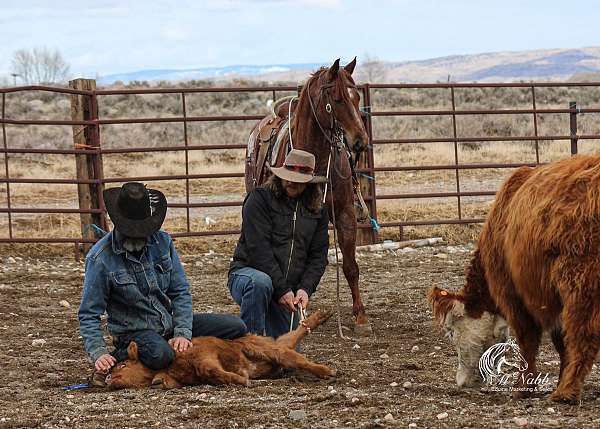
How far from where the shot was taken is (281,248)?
660 centimetres

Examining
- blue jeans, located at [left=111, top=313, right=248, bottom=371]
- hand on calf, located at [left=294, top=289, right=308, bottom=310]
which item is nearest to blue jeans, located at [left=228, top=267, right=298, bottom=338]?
hand on calf, located at [left=294, top=289, right=308, bottom=310]

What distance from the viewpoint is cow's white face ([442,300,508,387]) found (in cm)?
548

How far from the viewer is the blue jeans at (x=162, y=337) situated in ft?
18.5

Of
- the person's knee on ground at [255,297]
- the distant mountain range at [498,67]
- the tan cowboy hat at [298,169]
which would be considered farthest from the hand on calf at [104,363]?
the distant mountain range at [498,67]

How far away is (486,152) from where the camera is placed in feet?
74.2

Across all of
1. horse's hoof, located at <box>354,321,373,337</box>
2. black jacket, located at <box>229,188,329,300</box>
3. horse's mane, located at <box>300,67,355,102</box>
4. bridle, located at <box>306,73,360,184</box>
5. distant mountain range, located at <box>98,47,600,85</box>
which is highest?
distant mountain range, located at <box>98,47,600,85</box>

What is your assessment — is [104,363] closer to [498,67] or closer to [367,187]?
[367,187]

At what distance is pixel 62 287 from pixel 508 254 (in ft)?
19.4

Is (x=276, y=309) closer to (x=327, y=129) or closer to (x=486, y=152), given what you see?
(x=327, y=129)

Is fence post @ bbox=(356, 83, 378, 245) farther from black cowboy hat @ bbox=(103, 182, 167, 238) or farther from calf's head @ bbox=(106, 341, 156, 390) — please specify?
calf's head @ bbox=(106, 341, 156, 390)

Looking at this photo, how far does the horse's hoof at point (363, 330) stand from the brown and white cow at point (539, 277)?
212cm

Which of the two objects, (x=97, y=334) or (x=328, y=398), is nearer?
(x=328, y=398)

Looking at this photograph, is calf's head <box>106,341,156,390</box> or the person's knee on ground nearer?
calf's head <box>106,341,156,390</box>

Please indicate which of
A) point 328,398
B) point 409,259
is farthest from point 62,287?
point 328,398
